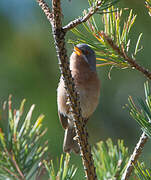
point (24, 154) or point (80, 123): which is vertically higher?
point (80, 123)

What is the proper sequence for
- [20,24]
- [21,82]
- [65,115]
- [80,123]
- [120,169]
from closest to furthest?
[80,123]
[120,169]
[65,115]
[21,82]
[20,24]

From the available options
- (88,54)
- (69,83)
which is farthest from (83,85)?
(69,83)

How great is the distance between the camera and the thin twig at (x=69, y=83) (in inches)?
59.2

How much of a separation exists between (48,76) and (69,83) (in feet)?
8.32

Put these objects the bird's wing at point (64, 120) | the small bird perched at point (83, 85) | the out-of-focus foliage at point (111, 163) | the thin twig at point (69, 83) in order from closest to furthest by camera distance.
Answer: the thin twig at point (69, 83) → the out-of-focus foliage at point (111, 163) → the small bird perched at point (83, 85) → the bird's wing at point (64, 120)

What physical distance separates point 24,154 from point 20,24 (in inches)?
113

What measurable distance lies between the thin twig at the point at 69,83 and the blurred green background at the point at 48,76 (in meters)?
1.98

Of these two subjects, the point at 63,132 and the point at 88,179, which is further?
the point at 63,132

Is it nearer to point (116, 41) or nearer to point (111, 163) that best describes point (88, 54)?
point (111, 163)

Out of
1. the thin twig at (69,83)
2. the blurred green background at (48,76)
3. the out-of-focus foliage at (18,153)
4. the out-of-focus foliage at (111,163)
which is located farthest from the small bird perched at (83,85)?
the thin twig at (69,83)

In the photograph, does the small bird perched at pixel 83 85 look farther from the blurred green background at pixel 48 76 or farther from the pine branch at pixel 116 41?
the pine branch at pixel 116 41

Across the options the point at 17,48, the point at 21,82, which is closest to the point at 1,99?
the point at 21,82

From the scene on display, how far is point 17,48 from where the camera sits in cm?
414

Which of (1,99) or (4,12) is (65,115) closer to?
(1,99)
